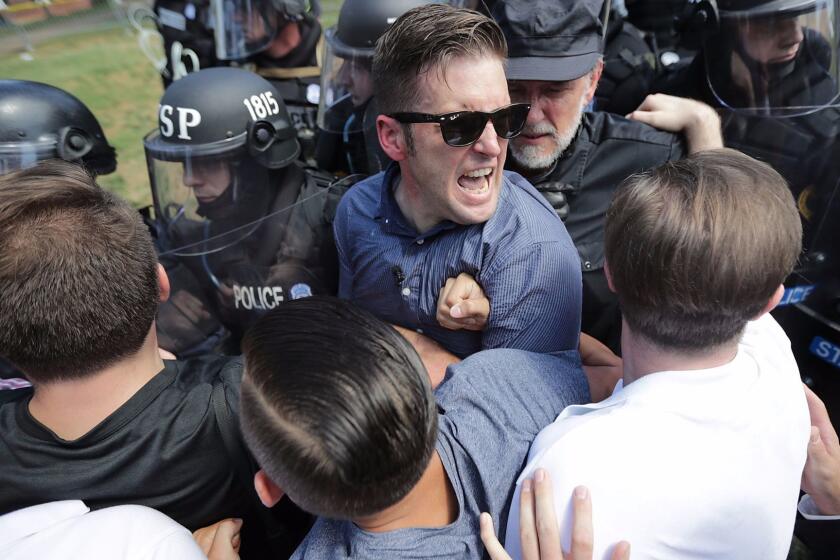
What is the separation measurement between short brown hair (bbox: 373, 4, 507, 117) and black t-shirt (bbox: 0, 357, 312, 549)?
34.8 inches

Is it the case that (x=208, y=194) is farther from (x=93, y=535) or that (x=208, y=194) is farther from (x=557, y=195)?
(x=93, y=535)

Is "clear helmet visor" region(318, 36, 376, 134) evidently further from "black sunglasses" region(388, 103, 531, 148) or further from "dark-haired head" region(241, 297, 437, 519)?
"dark-haired head" region(241, 297, 437, 519)

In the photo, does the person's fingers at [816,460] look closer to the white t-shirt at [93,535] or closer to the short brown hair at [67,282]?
the white t-shirt at [93,535]

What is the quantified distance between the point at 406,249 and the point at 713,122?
120cm

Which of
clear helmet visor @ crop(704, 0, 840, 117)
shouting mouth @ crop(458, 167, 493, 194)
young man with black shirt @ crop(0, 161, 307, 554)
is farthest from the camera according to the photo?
clear helmet visor @ crop(704, 0, 840, 117)

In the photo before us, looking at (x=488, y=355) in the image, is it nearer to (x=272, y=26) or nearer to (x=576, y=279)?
(x=576, y=279)

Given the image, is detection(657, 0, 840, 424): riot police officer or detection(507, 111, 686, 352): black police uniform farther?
detection(507, 111, 686, 352): black police uniform

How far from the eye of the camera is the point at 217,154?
278cm

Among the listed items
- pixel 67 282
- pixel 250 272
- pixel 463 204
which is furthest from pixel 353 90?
pixel 67 282

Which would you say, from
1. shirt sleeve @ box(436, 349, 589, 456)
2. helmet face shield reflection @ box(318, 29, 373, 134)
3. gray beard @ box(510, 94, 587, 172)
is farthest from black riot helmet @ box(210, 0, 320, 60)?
shirt sleeve @ box(436, 349, 589, 456)

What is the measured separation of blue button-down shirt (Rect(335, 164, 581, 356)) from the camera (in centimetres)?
173

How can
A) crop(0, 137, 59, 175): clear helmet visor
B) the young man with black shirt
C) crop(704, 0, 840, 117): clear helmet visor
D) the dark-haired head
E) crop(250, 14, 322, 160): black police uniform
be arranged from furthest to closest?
1. crop(250, 14, 322, 160): black police uniform
2. crop(0, 137, 59, 175): clear helmet visor
3. crop(704, 0, 840, 117): clear helmet visor
4. the young man with black shirt
5. the dark-haired head

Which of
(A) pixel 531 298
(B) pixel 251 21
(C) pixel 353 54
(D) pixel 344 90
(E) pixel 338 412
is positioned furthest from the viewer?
(B) pixel 251 21

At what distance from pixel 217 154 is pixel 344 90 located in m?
0.84
